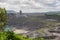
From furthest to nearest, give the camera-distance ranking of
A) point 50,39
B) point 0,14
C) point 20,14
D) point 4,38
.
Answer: point 20,14 → point 50,39 → point 0,14 → point 4,38

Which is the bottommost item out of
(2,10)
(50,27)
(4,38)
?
(50,27)

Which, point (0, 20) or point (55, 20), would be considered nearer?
point (0, 20)

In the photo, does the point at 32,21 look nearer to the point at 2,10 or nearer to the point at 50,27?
the point at 50,27

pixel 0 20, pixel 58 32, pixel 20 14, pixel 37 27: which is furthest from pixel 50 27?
pixel 0 20

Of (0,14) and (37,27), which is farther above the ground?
(0,14)

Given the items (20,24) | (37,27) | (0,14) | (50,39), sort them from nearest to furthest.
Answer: (0,14), (50,39), (37,27), (20,24)

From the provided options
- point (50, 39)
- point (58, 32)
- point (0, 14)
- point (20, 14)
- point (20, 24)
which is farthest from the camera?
point (20, 14)

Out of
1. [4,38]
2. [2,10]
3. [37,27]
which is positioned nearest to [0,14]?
[2,10]

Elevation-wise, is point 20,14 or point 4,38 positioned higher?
point 4,38

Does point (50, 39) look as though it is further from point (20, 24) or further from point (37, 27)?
point (20, 24)
